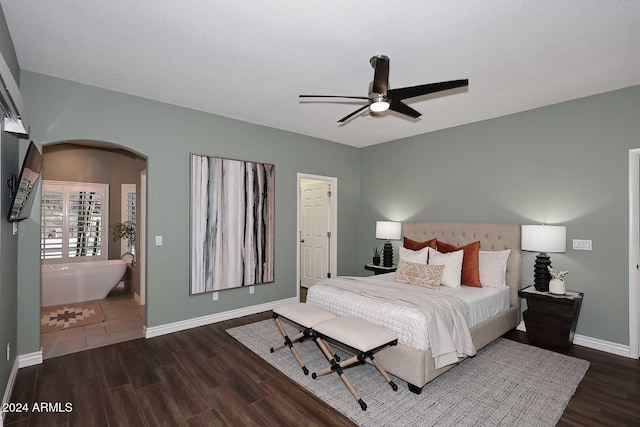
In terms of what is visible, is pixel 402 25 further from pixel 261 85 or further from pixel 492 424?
pixel 492 424

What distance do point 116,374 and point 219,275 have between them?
5.52 ft

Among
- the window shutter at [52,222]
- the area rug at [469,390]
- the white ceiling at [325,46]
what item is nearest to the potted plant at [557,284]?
the area rug at [469,390]

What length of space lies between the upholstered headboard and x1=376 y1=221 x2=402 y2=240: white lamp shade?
22 cm

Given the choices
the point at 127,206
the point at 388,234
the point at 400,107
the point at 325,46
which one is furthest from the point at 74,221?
the point at 400,107

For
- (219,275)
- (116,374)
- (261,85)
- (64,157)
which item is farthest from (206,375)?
(64,157)

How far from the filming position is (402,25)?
2318mm

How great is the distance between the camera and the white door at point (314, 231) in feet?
19.9

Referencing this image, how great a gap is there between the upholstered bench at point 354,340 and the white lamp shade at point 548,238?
2283mm

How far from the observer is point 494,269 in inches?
157

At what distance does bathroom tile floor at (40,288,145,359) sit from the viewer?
3498mm

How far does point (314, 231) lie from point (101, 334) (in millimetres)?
3738

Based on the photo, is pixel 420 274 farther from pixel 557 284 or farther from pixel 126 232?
pixel 126 232

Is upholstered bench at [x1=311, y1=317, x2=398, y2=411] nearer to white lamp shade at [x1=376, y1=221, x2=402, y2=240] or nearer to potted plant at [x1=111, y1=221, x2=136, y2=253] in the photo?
white lamp shade at [x1=376, y1=221, x2=402, y2=240]

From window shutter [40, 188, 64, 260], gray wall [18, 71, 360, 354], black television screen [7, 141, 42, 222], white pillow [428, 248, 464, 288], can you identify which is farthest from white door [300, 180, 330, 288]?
window shutter [40, 188, 64, 260]
